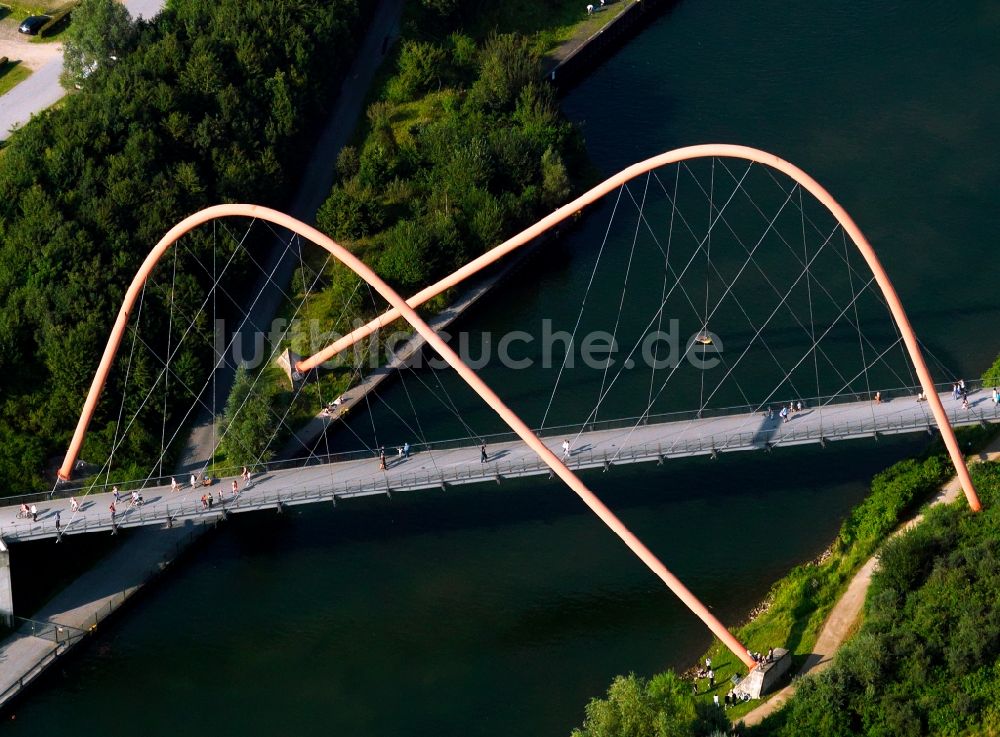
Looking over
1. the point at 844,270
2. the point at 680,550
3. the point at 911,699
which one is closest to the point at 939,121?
the point at 844,270

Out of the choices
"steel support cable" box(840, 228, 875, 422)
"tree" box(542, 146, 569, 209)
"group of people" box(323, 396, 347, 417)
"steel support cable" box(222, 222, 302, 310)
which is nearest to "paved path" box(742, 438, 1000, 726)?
"steel support cable" box(840, 228, 875, 422)

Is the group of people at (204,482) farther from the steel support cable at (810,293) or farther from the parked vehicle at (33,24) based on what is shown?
the parked vehicle at (33,24)

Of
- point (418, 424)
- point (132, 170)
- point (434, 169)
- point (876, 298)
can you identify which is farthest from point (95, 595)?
point (876, 298)

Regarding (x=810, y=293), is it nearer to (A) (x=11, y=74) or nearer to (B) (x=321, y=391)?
(B) (x=321, y=391)

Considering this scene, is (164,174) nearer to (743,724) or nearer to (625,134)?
(625,134)

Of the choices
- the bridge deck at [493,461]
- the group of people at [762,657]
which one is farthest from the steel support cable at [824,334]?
the group of people at [762,657]

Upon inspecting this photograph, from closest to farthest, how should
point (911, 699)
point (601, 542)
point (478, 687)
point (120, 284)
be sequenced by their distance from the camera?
point (911, 699), point (478, 687), point (601, 542), point (120, 284)
